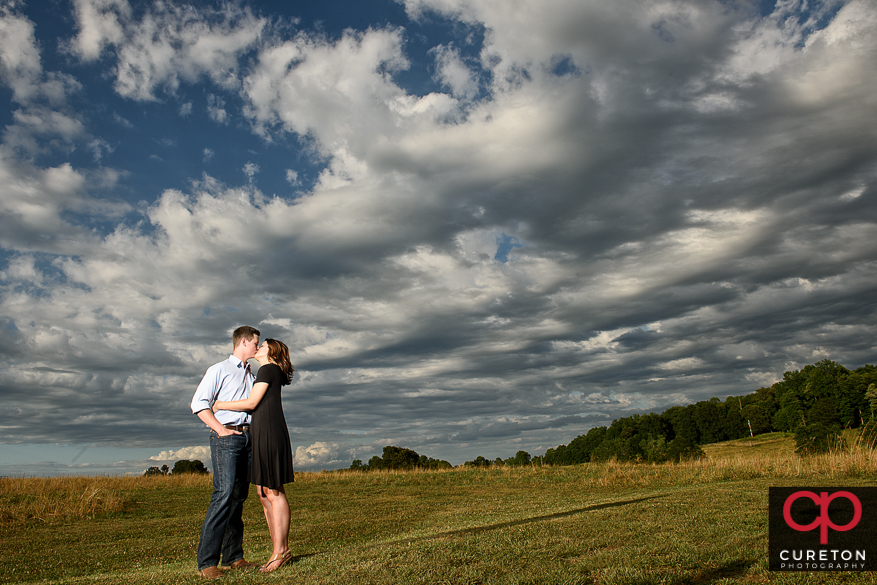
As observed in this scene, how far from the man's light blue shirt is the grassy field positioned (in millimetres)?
1684

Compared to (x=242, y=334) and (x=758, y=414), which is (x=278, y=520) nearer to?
(x=242, y=334)

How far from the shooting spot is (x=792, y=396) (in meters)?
103

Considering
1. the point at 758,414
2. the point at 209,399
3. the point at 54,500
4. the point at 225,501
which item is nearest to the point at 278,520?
the point at 225,501

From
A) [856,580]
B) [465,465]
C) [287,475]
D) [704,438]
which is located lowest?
[704,438]

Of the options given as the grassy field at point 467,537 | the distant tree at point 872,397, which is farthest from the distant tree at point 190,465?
the distant tree at point 872,397

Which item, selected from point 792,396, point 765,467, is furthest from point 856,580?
point 792,396

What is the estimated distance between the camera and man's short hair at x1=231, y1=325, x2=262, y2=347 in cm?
639

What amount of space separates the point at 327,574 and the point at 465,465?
1348 inches

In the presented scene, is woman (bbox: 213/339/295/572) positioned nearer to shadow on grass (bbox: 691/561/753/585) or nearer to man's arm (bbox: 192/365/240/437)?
man's arm (bbox: 192/365/240/437)

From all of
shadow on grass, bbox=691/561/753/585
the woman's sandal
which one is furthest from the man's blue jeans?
shadow on grass, bbox=691/561/753/585

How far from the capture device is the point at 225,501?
5852 mm

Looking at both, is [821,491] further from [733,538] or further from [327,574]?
[327,574]

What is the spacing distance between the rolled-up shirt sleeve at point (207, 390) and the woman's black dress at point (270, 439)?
0.62 metres

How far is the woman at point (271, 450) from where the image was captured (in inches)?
225
